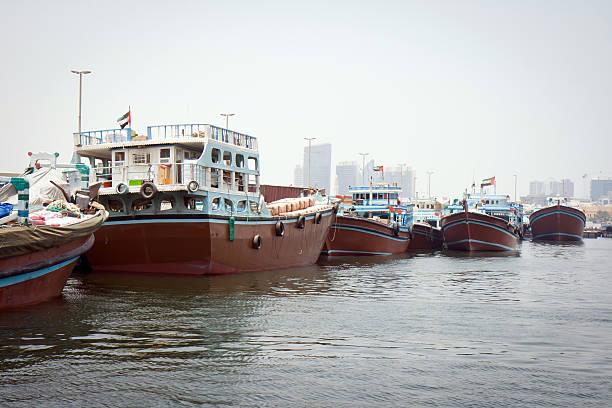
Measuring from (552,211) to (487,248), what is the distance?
25.7 meters

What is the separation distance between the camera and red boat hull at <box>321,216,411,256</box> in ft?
128

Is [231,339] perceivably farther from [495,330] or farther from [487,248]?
[487,248]

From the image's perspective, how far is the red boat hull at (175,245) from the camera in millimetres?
22391

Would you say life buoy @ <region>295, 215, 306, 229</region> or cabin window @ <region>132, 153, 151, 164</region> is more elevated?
cabin window @ <region>132, 153, 151, 164</region>

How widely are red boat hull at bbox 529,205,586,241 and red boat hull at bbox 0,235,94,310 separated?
63.3m

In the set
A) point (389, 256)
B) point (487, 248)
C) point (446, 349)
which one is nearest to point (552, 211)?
point (487, 248)

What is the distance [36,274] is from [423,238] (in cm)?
4250

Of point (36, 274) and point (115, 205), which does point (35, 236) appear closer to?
point (36, 274)

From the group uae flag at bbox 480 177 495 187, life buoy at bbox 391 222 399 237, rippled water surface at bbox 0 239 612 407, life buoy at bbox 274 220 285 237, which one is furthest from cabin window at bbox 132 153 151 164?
uae flag at bbox 480 177 495 187

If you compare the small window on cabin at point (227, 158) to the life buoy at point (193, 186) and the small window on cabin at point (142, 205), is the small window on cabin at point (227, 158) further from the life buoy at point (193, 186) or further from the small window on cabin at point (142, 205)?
the life buoy at point (193, 186)

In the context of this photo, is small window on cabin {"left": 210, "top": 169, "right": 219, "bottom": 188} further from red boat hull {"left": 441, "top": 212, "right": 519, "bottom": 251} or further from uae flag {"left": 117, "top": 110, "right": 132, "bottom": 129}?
red boat hull {"left": 441, "top": 212, "right": 519, "bottom": 251}

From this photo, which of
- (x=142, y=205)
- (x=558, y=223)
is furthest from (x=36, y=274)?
(x=558, y=223)

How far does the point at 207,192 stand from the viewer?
22734mm

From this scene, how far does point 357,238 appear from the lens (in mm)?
40062
